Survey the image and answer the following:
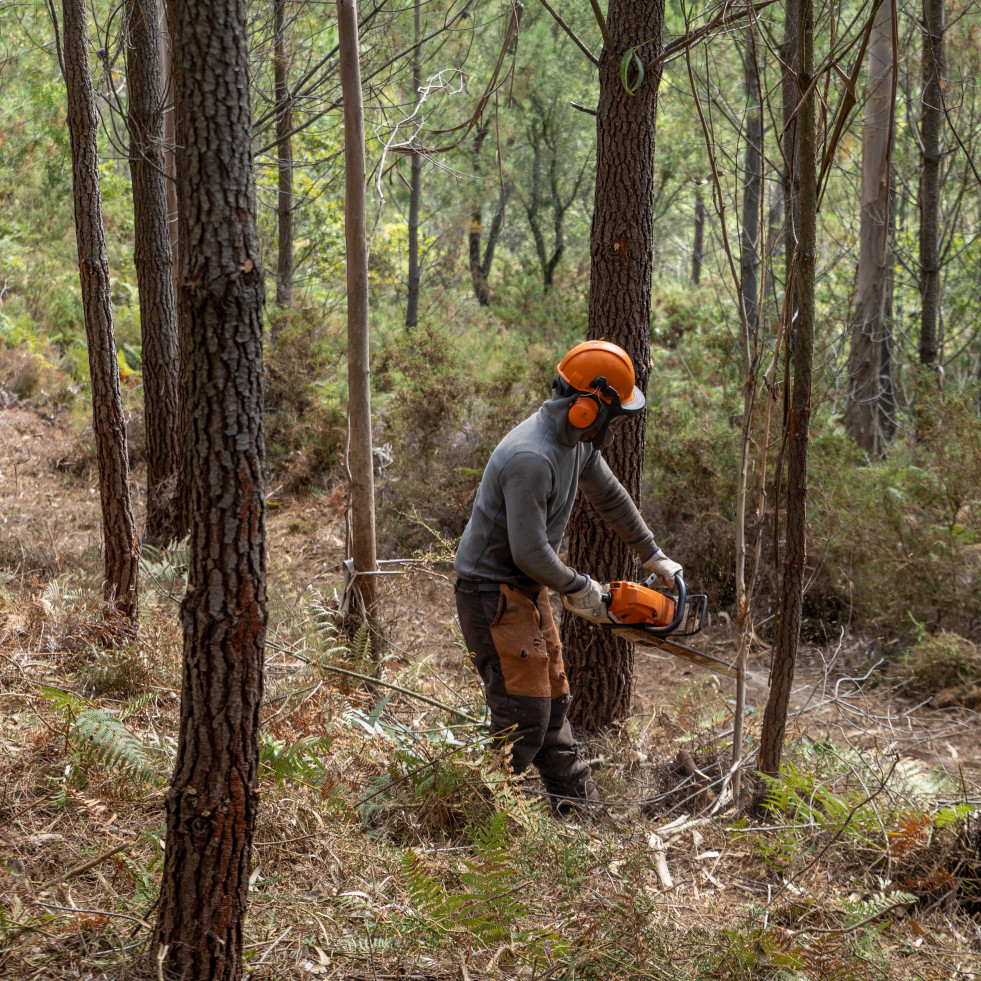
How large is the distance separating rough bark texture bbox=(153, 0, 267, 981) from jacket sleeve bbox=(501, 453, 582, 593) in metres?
1.68

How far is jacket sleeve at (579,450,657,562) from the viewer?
4.17 metres

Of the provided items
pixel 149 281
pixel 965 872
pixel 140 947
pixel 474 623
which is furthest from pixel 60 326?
pixel 965 872

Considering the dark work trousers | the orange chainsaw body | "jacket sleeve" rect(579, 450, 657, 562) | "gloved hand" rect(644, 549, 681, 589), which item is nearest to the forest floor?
the dark work trousers

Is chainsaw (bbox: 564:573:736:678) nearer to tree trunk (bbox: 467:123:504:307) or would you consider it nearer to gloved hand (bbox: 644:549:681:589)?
gloved hand (bbox: 644:549:681:589)

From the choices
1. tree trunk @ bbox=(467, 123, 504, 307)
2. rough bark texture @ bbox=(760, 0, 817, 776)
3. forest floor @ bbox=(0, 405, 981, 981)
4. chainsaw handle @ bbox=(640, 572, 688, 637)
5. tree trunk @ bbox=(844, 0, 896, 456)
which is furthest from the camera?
tree trunk @ bbox=(467, 123, 504, 307)

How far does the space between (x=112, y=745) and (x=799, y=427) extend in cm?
301

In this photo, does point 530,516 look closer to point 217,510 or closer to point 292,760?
point 292,760

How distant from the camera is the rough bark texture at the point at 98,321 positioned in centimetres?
469

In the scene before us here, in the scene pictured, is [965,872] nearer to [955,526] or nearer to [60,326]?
[955,526]

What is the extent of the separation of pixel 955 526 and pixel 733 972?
16.6 ft

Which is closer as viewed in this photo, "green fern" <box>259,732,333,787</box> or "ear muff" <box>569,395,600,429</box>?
"green fern" <box>259,732,333,787</box>

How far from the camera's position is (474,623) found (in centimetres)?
396

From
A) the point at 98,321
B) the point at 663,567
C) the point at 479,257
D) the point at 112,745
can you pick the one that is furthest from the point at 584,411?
the point at 479,257

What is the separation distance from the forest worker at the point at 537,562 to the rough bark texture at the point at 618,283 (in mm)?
786
